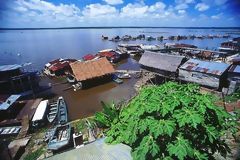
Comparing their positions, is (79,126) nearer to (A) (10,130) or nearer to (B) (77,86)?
(A) (10,130)

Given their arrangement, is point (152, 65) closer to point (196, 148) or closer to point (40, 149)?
point (40, 149)

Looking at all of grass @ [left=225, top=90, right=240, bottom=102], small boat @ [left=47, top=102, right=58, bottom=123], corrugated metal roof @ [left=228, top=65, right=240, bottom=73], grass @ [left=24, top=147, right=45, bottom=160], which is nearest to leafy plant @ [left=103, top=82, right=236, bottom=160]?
grass @ [left=24, top=147, right=45, bottom=160]

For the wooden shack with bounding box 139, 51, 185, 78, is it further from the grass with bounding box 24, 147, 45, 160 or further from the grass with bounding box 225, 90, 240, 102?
the grass with bounding box 24, 147, 45, 160

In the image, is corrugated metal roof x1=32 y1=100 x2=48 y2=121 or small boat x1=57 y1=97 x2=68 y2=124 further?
corrugated metal roof x1=32 y1=100 x2=48 y2=121

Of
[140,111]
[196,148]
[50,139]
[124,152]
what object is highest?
[140,111]

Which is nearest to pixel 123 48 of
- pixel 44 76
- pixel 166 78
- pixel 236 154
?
pixel 44 76

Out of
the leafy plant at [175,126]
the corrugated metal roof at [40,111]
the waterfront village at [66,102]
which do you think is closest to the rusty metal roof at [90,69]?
the waterfront village at [66,102]
